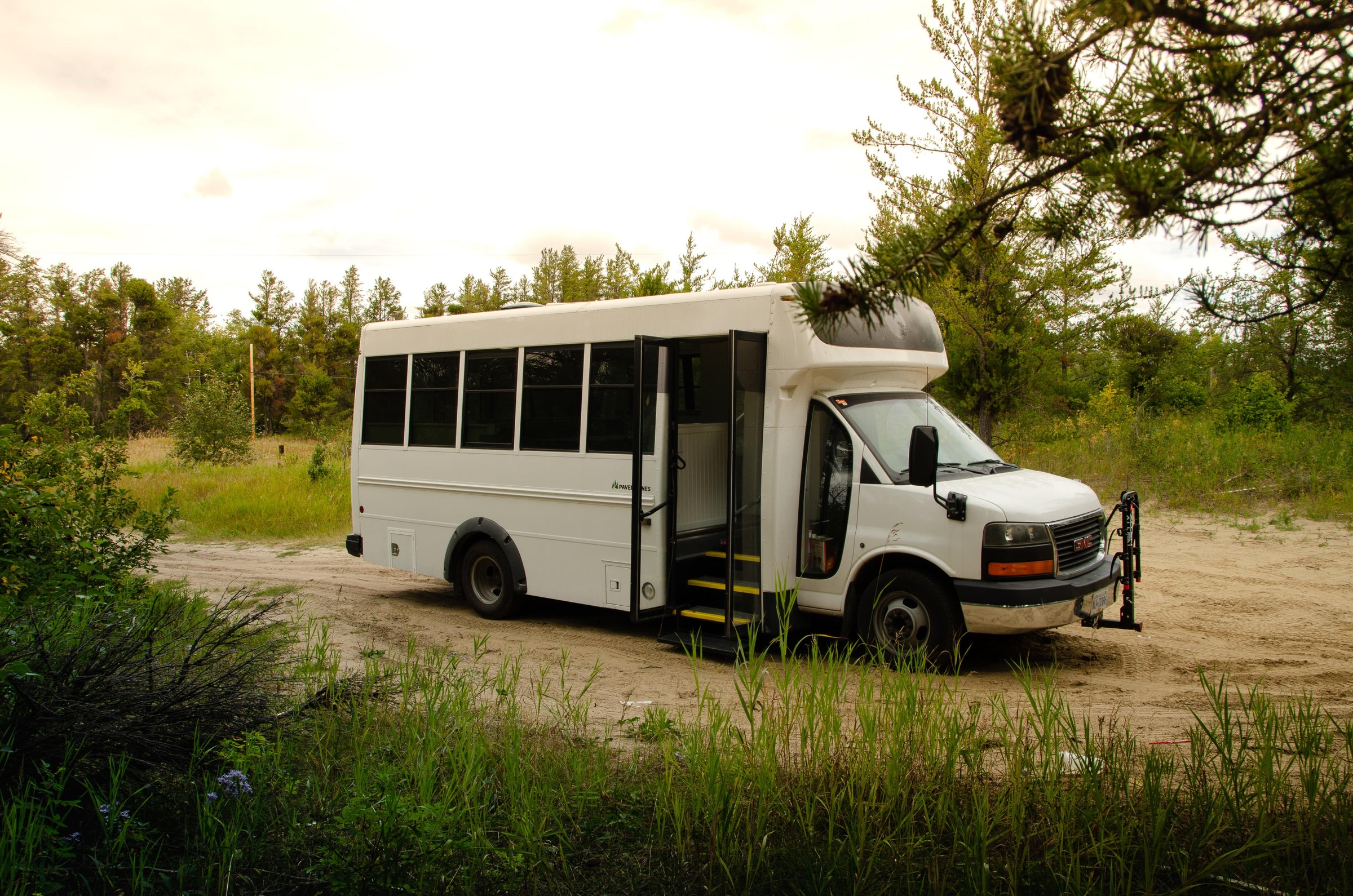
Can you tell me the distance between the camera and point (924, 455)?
6.89 meters

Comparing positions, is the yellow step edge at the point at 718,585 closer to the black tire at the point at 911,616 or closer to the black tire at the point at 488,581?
the black tire at the point at 911,616

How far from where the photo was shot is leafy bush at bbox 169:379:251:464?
28.7 meters

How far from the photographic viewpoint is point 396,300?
6225 centimetres

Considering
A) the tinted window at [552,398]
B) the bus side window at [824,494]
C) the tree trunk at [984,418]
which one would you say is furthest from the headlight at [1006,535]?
the tree trunk at [984,418]

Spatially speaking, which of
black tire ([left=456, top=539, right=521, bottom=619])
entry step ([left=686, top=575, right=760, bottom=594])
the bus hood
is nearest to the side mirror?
the bus hood

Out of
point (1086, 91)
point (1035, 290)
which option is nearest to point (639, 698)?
point (1086, 91)

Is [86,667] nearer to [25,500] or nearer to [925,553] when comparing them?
[25,500]

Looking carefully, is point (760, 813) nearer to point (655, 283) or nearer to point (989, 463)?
point (989, 463)

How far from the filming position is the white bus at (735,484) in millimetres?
6934

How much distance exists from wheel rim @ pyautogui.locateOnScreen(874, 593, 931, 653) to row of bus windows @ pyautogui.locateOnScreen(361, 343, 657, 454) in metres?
2.39

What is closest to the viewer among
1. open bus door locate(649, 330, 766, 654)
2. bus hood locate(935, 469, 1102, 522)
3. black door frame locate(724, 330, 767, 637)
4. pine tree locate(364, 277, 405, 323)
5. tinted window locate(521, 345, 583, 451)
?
bus hood locate(935, 469, 1102, 522)

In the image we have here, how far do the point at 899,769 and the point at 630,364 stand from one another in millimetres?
5223

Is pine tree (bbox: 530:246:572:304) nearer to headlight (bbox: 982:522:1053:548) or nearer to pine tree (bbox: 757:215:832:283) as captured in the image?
pine tree (bbox: 757:215:832:283)

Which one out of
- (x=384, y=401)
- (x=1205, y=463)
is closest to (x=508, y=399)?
(x=384, y=401)
